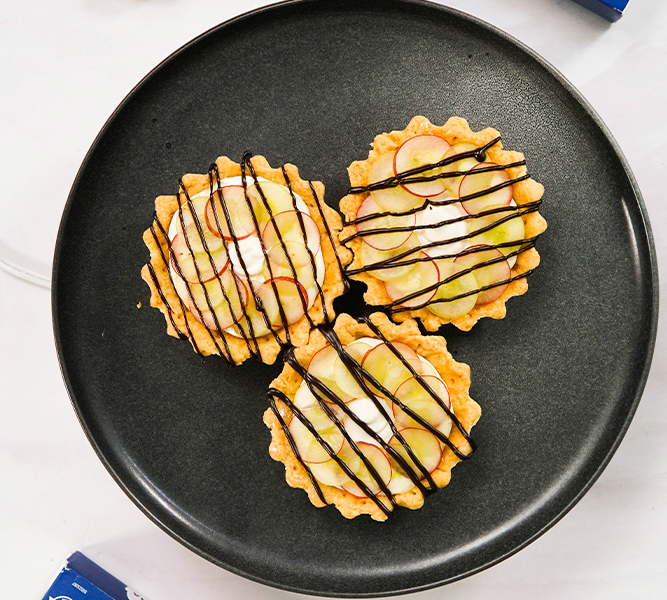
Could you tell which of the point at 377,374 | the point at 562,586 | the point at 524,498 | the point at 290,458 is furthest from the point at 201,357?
the point at 562,586

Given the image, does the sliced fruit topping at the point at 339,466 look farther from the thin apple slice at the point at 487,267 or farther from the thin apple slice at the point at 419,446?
the thin apple slice at the point at 487,267

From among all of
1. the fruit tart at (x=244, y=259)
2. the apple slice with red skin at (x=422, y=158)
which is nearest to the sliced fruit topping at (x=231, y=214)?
the fruit tart at (x=244, y=259)

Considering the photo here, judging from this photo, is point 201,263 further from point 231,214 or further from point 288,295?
point 288,295

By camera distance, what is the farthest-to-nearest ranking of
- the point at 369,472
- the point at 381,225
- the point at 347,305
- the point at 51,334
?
the point at 51,334 < the point at 347,305 < the point at 381,225 < the point at 369,472

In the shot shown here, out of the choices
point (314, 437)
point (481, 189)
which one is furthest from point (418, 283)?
point (314, 437)

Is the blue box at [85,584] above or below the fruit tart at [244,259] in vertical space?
below

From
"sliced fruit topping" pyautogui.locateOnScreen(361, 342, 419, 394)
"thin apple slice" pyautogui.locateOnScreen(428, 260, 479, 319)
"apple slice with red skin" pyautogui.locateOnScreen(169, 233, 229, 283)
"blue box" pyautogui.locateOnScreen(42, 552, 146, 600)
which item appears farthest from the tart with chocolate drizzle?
"blue box" pyautogui.locateOnScreen(42, 552, 146, 600)

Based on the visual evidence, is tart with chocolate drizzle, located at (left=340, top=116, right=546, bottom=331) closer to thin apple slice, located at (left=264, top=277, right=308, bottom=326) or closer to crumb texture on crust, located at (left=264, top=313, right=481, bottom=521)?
crumb texture on crust, located at (left=264, top=313, right=481, bottom=521)
